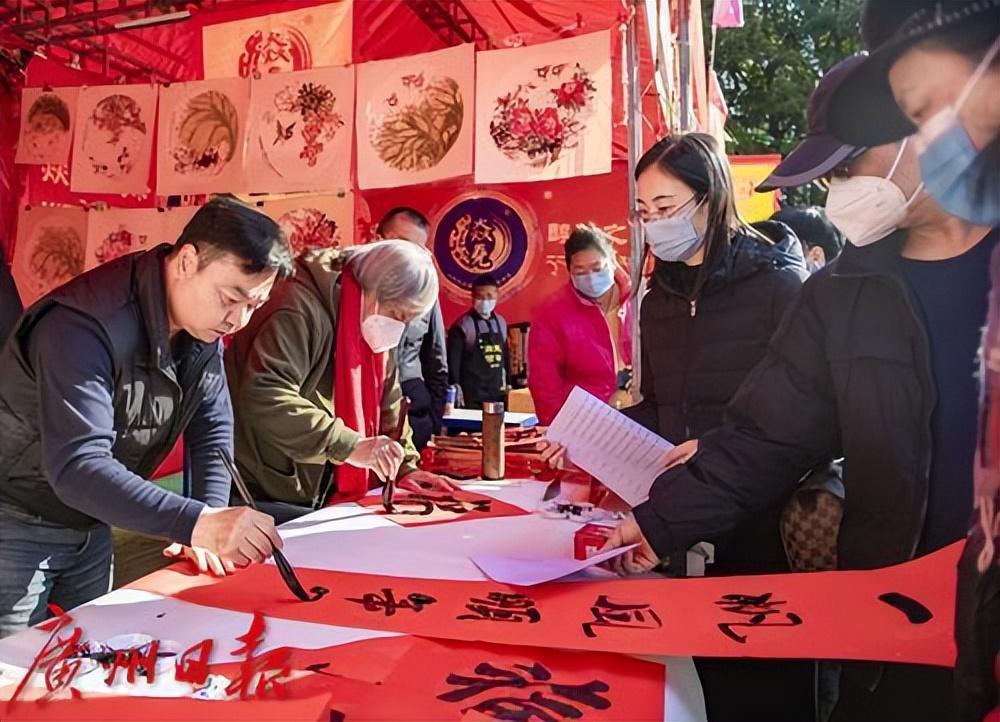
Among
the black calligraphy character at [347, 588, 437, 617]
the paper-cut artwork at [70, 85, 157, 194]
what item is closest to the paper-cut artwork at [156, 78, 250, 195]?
the paper-cut artwork at [70, 85, 157, 194]

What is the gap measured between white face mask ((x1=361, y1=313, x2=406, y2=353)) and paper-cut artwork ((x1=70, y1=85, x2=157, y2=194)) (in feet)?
8.53

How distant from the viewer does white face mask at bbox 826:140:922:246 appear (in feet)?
2.39

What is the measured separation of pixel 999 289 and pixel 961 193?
8cm

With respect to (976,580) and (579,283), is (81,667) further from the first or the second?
(579,283)

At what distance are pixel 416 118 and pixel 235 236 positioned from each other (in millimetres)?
2329

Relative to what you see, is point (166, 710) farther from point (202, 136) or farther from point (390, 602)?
point (202, 136)

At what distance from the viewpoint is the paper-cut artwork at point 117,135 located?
387 cm

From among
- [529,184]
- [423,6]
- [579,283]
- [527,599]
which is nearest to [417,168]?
[579,283]

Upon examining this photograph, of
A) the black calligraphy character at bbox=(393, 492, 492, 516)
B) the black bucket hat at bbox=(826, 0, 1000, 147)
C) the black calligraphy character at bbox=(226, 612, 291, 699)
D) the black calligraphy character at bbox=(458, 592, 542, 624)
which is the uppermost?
the black bucket hat at bbox=(826, 0, 1000, 147)

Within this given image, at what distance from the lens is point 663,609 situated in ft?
3.04

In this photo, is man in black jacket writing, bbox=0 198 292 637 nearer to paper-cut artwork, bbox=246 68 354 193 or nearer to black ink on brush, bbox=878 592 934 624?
black ink on brush, bbox=878 592 934 624

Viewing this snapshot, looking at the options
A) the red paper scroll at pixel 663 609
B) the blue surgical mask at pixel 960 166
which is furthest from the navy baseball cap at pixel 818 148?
the red paper scroll at pixel 663 609

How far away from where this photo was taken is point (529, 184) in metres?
5.16

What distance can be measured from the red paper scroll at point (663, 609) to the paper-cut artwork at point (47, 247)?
380 centimetres
